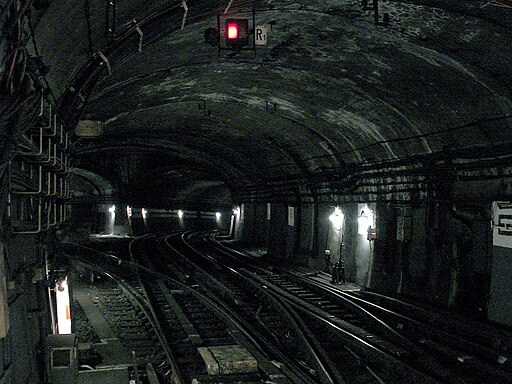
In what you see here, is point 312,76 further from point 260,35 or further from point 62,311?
point 62,311

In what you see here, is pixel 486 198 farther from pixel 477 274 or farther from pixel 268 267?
pixel 268 267

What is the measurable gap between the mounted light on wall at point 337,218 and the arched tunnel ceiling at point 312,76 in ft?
3.70

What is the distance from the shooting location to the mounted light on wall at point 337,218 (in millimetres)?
18862

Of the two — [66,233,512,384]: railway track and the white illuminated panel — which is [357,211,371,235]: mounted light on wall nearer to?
[66,233,512,384]: railway track

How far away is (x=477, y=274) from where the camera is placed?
12320 millimetres

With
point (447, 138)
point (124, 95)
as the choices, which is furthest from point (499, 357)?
point (124, 95)

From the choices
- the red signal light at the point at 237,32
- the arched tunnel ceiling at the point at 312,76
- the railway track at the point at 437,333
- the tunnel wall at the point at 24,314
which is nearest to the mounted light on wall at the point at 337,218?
the arched tunnel ceiling at the point at 312,76

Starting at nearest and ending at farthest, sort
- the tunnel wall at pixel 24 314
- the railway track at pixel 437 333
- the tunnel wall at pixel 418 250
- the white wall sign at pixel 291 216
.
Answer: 1. the tunnel wall at pixel 24 314
2. the railway track at pixel 437 333
3. the tunnel wall at pixel 418 250
4. the white wall sign at pixel 291 216

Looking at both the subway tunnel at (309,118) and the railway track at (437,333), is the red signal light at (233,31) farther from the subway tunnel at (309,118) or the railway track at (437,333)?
the railway track at (437,333)

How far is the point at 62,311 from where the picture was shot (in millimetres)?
9688

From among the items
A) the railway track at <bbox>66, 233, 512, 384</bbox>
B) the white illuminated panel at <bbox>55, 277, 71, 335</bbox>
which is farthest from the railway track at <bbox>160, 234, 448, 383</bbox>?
the white illuminated panel at <bbox>55, 277, 71, 335</bbox>

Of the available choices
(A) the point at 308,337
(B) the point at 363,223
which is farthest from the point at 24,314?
(B) the point at 363,223

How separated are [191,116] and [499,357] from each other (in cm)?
1303

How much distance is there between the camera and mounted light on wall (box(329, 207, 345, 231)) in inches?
743
